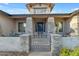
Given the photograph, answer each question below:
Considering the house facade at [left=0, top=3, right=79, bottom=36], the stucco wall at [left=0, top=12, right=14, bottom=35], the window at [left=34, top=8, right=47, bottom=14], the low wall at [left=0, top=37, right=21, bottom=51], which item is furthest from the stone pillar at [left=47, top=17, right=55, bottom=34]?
the low wall at [left=0, top=37, right=21, bottom=51]

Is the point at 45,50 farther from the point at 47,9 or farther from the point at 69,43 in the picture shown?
the point at 47,9

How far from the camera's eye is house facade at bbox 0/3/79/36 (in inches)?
116

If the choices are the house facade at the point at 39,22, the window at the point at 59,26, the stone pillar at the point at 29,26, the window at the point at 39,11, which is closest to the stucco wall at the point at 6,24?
the house facade at the point at 39,22

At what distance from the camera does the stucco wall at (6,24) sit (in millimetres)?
2918

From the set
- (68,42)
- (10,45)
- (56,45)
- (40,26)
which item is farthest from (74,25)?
(10,45)

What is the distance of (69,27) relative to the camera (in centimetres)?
300

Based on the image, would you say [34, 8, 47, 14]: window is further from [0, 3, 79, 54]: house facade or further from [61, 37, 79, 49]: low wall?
[61, 37, 79, 49]: low wall

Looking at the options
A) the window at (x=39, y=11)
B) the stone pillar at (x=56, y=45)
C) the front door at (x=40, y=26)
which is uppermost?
the window at (x=39, y=11)

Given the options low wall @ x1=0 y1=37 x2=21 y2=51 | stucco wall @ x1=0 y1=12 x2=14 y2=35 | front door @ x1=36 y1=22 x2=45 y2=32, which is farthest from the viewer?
low wall @ x1=0 y1=37 x2=21 y2=51

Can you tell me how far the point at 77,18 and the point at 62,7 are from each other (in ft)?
1.44

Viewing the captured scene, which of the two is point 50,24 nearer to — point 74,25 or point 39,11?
point 39,11

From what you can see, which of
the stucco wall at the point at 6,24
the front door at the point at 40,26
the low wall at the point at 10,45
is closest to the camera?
the stucco wall at the point at 6,24

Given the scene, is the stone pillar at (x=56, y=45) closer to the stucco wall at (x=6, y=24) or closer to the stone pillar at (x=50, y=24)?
the stone pillar at (x=50, y=24)

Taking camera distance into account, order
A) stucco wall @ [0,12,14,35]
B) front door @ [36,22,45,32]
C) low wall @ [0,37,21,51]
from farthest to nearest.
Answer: low wall @ [0,37,21,51] → front door @ [36,22,45,32] → stucco wall @ [0,12,14,35]
